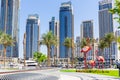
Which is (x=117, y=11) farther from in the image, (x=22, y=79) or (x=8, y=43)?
(x=8, y=43)

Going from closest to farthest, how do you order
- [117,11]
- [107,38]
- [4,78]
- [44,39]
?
[4,78] < [117,11] < [44,39] < [107,38]

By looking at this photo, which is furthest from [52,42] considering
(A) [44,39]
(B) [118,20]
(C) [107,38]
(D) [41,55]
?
(B) [118,20]

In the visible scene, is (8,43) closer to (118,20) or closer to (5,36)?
(5,36)

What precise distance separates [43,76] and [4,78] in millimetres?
2515

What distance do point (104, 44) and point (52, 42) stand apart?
97.4ft

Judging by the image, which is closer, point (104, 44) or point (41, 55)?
point (104, 44)

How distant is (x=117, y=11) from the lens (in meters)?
18.2

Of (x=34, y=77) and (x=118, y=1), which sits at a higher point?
(x=118, y=1)

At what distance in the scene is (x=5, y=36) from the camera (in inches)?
3814

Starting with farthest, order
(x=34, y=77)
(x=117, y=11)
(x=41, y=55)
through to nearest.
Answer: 1. (x=41, y=55)
2. (x=117, y=11)
3. (x=34, y=77)

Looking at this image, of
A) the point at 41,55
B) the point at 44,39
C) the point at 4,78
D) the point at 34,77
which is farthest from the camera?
the point at 41,55

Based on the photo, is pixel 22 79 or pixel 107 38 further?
pixel 107 38

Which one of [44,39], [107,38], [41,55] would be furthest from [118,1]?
[41,55]

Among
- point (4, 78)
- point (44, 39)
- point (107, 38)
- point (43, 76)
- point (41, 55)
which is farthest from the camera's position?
point (41, 55)
